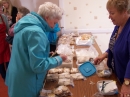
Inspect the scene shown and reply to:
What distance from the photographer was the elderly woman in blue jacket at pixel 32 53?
1.05 metres

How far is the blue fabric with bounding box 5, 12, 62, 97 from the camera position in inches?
41.3

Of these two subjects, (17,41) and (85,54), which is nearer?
(17,41)

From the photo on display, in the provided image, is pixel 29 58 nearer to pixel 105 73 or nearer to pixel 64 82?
pixel 64 82

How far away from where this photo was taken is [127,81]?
1021 mm

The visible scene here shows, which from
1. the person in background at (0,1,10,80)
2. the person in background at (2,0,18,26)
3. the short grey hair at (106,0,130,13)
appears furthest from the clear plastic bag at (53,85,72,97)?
the person in background at (2,0,18,26)

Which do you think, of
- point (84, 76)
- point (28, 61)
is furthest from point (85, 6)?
point (28, 61)

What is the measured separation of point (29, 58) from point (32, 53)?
100 mm

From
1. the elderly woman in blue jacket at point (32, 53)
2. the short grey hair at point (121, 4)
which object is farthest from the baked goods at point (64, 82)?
the short grey hair at point (121, 4)

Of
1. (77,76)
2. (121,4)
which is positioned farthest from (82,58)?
(121,4)

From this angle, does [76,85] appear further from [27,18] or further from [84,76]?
[27,18]

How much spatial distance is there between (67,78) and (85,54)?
20.0 inches

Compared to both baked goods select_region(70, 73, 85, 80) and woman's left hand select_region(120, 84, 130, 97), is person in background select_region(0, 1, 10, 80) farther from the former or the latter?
woman's left hand select_region(120, 84, 130, 97)

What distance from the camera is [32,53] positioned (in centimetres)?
104

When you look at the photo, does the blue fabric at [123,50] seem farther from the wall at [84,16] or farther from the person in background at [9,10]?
the person in background at [9,10]
